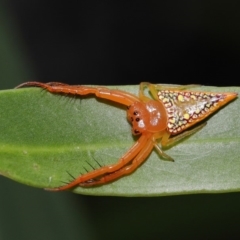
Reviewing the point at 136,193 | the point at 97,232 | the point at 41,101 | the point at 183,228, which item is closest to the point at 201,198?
the point at 183,228

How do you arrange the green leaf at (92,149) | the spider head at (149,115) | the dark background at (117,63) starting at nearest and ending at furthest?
the green leaf at (92,149) < the spider head at (149,115) < the dark background at (117,63)

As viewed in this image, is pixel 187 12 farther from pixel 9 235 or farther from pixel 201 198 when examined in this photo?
pixel 9 235

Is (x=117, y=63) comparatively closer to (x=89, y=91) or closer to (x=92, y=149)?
(x=89, y=91)

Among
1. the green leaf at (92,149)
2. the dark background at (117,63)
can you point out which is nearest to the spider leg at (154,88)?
the green leaf at (92,149)

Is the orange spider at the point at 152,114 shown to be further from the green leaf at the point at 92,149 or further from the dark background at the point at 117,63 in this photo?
the dark background at the point at 117,63

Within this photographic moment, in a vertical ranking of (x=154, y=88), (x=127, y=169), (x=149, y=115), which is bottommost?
(x=127, y=169)

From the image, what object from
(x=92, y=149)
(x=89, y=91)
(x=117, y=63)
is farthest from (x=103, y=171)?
(x=117, y=63)
